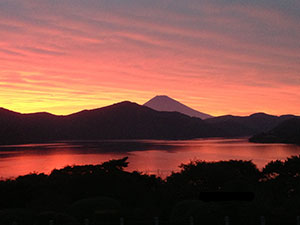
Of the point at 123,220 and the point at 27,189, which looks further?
the point at 27,189

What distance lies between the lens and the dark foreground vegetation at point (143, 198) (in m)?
20.0

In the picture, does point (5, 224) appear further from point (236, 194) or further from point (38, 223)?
point (236, 194)

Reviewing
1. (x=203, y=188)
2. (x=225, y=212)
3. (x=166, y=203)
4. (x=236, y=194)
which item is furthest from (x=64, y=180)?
(x=236, y=194)

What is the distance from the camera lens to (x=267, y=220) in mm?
20266

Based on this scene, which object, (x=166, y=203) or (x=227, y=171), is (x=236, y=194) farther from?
(x=227, y=171)

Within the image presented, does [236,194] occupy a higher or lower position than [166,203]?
higher

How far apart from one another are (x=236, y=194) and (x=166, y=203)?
26.3m

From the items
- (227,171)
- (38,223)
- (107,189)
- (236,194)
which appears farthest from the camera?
(227,171)

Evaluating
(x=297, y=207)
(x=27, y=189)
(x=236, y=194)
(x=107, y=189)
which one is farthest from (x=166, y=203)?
(x=236, y=194)

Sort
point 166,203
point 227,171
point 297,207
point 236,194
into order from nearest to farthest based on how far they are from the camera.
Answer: point 236,194, point 297,207, point 166,203, point 227,171

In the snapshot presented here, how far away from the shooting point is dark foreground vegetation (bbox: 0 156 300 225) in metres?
20.0

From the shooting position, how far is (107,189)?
35.1m

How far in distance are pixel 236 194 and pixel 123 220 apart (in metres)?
17.1

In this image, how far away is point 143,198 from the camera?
31688 millimetres
